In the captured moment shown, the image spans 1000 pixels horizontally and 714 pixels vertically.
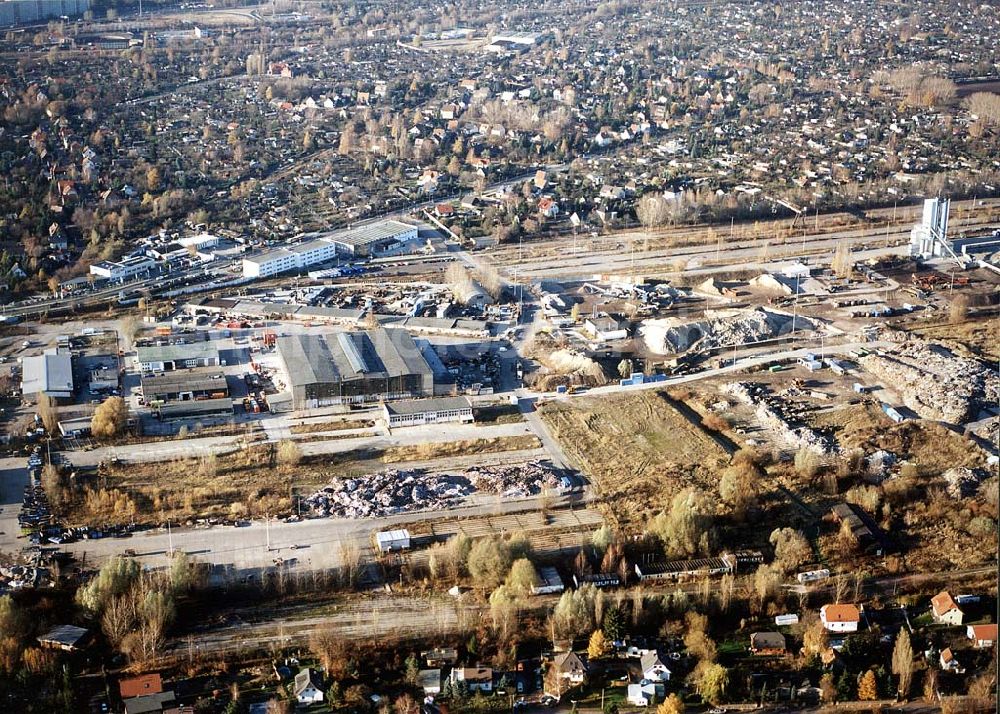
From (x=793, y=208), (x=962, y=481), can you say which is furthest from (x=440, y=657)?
(x=793, y=208)

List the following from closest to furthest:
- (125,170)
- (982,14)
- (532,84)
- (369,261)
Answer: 1. (369,261)
2. (125,170)
3. (532,84)
4. (982,14)

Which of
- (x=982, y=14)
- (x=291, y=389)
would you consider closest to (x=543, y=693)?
(x=291, y=389)

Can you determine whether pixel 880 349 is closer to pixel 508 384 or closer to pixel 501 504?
pixel 508 384

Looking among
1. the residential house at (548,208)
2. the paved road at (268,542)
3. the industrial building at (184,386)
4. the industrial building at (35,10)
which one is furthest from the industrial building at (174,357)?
the industrial building at (35,10)

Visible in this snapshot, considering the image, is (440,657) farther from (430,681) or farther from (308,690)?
(308,690)

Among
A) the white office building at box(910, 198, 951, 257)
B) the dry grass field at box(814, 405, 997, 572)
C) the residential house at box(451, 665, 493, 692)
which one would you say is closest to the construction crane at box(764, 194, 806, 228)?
the white office building at box(910, 198, 951, 257)

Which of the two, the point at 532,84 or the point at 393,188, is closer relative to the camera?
the point at 393,188

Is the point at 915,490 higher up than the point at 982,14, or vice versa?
the point at 982,14

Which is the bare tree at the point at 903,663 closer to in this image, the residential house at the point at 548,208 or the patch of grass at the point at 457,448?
the patch of grass at the point at 457,448
